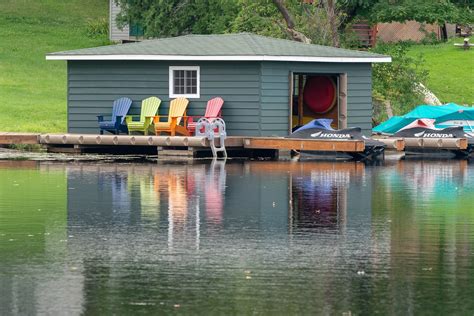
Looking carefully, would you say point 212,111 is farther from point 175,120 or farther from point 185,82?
point 185,82

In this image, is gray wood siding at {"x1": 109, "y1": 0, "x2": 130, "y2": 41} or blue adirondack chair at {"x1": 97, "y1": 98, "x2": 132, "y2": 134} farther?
gray wood siding at {"x1": 109, "y1": 0, "x2": 130, "y2": 41}

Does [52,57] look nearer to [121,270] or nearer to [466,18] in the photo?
[466,18]

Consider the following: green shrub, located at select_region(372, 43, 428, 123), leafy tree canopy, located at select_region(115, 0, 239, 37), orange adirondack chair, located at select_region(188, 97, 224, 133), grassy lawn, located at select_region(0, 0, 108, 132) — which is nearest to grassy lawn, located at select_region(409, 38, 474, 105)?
green shrub, located at select_region(372, 43, 428, 123)

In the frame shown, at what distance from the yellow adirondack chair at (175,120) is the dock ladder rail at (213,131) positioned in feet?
2.52

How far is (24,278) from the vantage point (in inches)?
604

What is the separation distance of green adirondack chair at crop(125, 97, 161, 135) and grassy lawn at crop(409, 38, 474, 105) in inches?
666

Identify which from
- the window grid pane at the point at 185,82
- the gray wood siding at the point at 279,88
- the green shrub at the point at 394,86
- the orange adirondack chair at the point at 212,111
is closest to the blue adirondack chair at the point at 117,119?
the window grid pane at the point at 185,82

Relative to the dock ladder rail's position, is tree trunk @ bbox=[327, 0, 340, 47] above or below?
above

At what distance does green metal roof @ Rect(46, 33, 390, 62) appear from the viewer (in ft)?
124

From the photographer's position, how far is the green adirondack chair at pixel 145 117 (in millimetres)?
37656

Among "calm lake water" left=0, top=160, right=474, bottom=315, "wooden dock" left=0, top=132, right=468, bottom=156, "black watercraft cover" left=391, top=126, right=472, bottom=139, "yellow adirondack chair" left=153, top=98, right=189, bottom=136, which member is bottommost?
"calm lake water" left=0, top=160, right=474, bottom=315

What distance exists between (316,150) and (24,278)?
21488 mm

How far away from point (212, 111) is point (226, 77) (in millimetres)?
1283

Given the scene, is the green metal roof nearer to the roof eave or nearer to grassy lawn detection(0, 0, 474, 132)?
the roof eave
